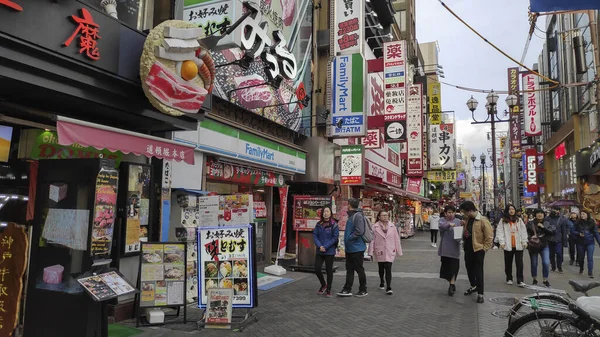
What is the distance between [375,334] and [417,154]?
2328 centimetres

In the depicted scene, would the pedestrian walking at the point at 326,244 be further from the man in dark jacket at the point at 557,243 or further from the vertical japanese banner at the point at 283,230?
the man in dark jacket at the point at 557,243

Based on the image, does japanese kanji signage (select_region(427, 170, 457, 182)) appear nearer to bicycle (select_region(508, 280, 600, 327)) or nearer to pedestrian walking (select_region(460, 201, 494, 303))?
pedestrian walking (select_region(460, 201, 494, 303))

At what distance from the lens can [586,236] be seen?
1138 centimetres

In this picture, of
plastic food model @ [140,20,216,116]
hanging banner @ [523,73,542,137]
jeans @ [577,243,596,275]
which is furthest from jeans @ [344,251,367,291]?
hanging banner @ [523,73,542,137]

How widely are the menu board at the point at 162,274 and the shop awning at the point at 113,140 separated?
1.46m

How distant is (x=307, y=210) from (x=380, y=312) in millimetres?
5443

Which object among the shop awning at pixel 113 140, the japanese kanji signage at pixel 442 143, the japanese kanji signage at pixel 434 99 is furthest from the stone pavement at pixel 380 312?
the japanese kanji signage at pixel 434 99

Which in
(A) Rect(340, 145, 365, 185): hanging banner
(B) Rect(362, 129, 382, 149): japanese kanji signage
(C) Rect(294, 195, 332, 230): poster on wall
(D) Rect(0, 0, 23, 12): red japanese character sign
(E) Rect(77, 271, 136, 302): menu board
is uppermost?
(B) Rect(362, 129, 382, 149): japanese kanji signage

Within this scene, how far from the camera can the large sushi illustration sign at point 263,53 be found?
8391 millimetres

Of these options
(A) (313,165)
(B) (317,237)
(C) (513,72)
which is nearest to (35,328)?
(B) (317,237)

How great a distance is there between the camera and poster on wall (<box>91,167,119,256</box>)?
475 centimetres

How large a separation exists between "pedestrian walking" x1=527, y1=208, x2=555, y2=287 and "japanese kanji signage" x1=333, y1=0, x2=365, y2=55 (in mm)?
8402

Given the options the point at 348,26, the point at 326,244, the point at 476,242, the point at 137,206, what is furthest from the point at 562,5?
the point at 348,26

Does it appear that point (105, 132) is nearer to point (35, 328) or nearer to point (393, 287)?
point (35, 328)
